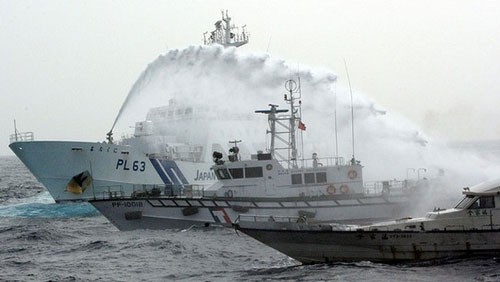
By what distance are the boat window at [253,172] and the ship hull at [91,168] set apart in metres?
15.9

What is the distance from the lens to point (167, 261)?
96.6 feet

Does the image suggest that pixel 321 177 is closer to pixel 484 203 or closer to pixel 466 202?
pixel 466 202

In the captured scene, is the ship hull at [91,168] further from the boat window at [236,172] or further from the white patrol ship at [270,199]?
the boat window at [236,172]

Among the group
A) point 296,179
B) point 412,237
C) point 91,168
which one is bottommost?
point 412,237

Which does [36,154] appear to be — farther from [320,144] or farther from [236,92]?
[320,144]

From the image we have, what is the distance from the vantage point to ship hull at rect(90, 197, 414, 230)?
35.9 meters

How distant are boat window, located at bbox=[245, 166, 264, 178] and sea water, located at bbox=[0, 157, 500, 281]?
9.66ft

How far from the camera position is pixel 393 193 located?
1430 inches

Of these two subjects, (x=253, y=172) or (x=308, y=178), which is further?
(x=253, y=172)

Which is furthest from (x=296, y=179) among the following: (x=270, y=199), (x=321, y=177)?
(x=270, y=199)

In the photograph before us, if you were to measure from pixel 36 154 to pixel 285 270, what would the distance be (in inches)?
1256

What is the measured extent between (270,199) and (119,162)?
19084mm

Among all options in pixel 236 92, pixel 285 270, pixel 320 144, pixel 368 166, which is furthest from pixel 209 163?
pixel 285 270

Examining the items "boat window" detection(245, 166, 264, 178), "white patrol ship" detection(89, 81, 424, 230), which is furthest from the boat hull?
"boat window" detection(245, 166, 264, 178)
